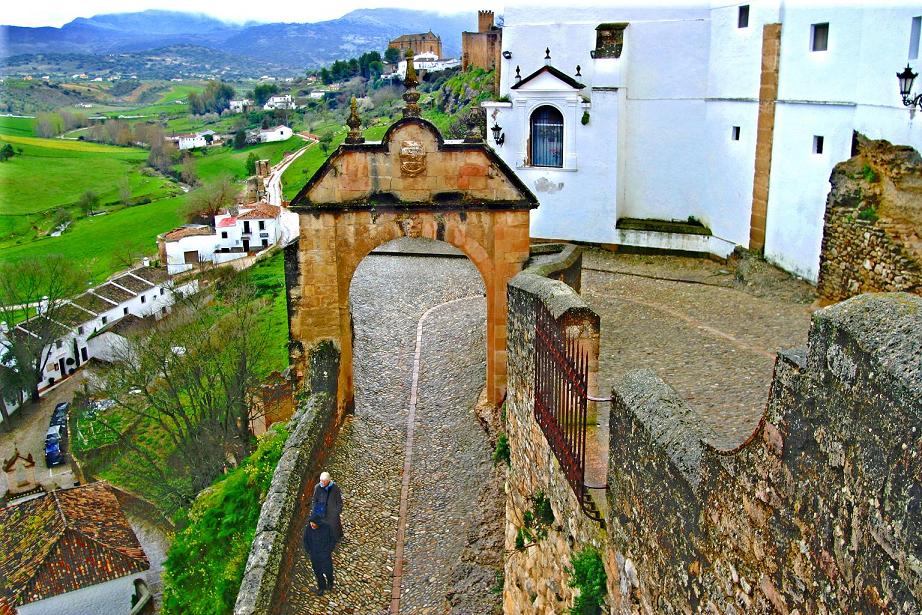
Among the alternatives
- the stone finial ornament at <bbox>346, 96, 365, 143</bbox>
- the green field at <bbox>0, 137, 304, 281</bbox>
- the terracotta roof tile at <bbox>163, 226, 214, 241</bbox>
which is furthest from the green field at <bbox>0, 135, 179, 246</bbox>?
the stone finial ornament at <bbox>346, 96, 365, 143</bbox>

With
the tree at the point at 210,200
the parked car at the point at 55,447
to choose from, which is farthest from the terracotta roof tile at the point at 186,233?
the parked car at the point at 55,447

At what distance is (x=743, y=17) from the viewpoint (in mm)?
16406

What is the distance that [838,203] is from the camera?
42.3 ft

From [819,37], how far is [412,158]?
792 cm

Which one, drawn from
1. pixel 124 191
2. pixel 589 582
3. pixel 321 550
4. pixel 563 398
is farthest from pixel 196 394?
pixel 124 191

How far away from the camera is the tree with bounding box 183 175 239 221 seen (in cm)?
7356

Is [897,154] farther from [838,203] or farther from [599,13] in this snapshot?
[599,13]

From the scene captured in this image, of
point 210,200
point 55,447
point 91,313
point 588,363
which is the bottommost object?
point 55,447

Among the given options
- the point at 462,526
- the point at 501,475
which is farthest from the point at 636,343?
the point at 462,526

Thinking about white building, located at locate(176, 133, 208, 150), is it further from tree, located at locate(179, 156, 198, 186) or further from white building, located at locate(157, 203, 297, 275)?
white building, located at locate(157, 203, 297, 275)

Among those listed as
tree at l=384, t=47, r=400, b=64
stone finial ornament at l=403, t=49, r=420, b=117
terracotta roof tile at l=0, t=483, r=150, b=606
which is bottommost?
terracotta roof tile at l=0, t=483, r=150, b=606

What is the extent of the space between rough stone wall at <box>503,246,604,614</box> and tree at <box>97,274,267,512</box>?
705 inches

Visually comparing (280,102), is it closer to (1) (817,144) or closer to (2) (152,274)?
(2) (152,274)

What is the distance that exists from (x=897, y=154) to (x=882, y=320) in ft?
33.8
